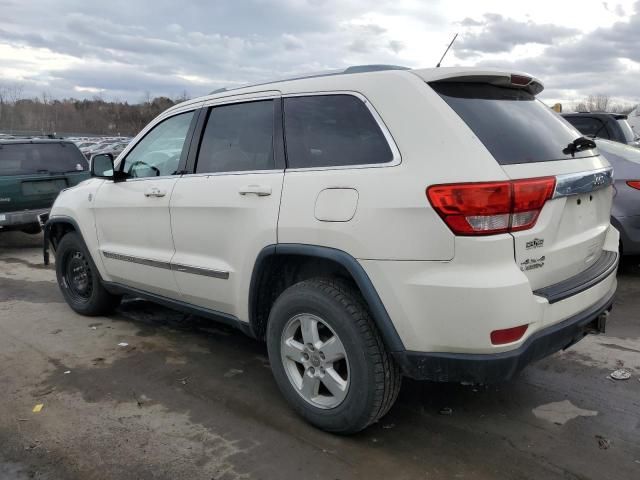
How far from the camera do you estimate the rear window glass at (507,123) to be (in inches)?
108

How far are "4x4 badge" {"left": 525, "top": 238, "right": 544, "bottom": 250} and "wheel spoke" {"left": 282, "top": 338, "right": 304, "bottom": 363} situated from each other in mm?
1312

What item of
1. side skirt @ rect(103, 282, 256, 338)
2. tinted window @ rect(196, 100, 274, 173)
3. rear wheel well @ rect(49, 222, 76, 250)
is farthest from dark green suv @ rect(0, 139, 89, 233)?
tinted window @ rect(196, 100, 274, 173)

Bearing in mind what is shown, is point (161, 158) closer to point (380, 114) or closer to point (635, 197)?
point (380, 114)

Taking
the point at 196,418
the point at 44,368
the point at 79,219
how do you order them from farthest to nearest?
the point at 79,219 → the point at 44,368 → the point at 196,418

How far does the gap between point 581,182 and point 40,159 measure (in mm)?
8408

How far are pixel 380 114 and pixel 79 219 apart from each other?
10.7 ft

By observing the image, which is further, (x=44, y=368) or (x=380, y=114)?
(x=44, y=368)

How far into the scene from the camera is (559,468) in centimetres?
277

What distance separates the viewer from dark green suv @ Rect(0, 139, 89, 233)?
8453mm

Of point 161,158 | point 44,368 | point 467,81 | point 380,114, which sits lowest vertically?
point 44,368

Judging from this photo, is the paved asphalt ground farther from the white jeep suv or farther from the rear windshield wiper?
the rear windshield wiper

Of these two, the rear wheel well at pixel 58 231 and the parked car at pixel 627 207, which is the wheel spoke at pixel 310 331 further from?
the parked car at pixel 627 207

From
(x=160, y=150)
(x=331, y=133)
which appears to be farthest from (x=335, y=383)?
(x=160, y=150)

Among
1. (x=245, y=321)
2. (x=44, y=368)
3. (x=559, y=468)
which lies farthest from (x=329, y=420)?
(x=44, y=368)
